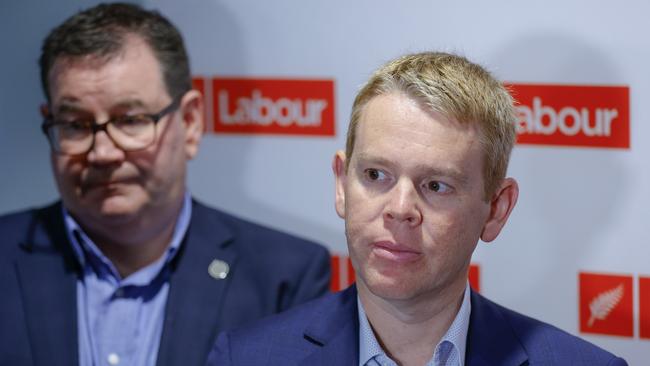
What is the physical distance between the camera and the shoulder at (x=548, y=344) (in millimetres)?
2262

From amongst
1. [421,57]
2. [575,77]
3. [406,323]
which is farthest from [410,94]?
[575,77]

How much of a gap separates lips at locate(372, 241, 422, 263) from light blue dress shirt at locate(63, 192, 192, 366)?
1.17 meters

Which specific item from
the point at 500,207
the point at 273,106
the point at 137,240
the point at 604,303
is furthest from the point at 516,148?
the point at 137,240

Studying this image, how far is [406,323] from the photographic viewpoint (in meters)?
2.24

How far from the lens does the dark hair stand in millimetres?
3115

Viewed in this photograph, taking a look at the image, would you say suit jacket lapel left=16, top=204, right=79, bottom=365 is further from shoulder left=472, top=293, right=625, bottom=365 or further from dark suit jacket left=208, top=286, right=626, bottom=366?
shoulder left=472, top=293, right=625, bottom=365

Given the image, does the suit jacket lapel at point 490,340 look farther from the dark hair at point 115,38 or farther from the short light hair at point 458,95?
the dark hair at point 115,38

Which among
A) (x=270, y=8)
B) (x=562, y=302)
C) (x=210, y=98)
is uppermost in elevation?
(x=270, y=8)

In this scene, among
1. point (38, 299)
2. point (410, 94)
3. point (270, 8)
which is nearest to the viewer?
point (410, 94)

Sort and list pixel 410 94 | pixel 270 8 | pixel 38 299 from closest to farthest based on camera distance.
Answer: pixel 410 94 → pixel 38 299 → pixel 270 8

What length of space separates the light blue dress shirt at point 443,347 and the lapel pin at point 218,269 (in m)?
1.01

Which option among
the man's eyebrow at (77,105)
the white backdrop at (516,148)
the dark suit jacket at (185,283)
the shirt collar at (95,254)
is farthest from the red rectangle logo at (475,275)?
the man's eyebrow at (77,105)

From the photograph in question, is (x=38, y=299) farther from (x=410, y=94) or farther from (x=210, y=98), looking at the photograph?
(x=410, y=94)

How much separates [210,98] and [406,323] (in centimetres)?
177
